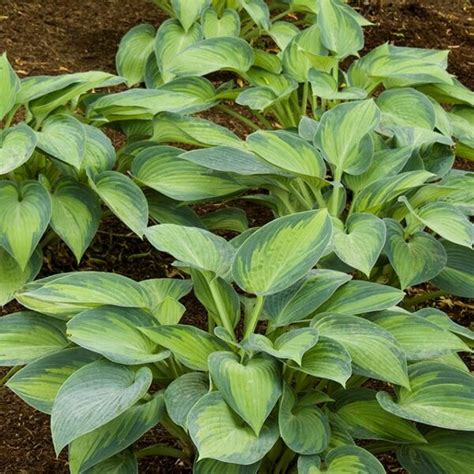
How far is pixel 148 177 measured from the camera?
2416 mm

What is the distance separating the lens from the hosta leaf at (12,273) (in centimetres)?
222

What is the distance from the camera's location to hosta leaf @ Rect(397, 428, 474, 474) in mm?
1778

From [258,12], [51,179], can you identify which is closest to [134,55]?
[258,12]

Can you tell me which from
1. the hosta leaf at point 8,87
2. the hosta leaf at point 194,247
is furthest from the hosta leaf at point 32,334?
the hosta leaf at point 8,87

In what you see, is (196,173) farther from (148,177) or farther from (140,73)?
(140,73)

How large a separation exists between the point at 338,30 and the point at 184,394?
143cm

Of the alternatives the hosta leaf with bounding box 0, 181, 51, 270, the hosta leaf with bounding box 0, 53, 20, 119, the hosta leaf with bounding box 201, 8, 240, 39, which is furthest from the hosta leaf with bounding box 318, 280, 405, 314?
the hosta leaf with bounding box 201, 8, 240, 39

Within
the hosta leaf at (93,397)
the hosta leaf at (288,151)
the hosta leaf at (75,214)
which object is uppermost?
the hosta leaf at (288,151)

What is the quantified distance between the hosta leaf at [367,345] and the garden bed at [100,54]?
49cm

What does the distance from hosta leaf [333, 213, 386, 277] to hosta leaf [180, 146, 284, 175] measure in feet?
0.82

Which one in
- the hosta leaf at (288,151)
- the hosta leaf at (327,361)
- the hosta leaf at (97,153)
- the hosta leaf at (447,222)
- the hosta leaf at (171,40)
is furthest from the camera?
the hosta leaf at (171,40)

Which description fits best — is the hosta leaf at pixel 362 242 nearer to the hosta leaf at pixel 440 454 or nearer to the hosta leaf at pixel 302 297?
the hosta leaf at pixel 302 297

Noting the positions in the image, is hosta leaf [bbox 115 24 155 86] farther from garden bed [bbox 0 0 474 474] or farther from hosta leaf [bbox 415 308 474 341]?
hosta leaf [bbox 415 308 474 341]

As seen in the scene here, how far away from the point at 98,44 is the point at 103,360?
2.23 metres
